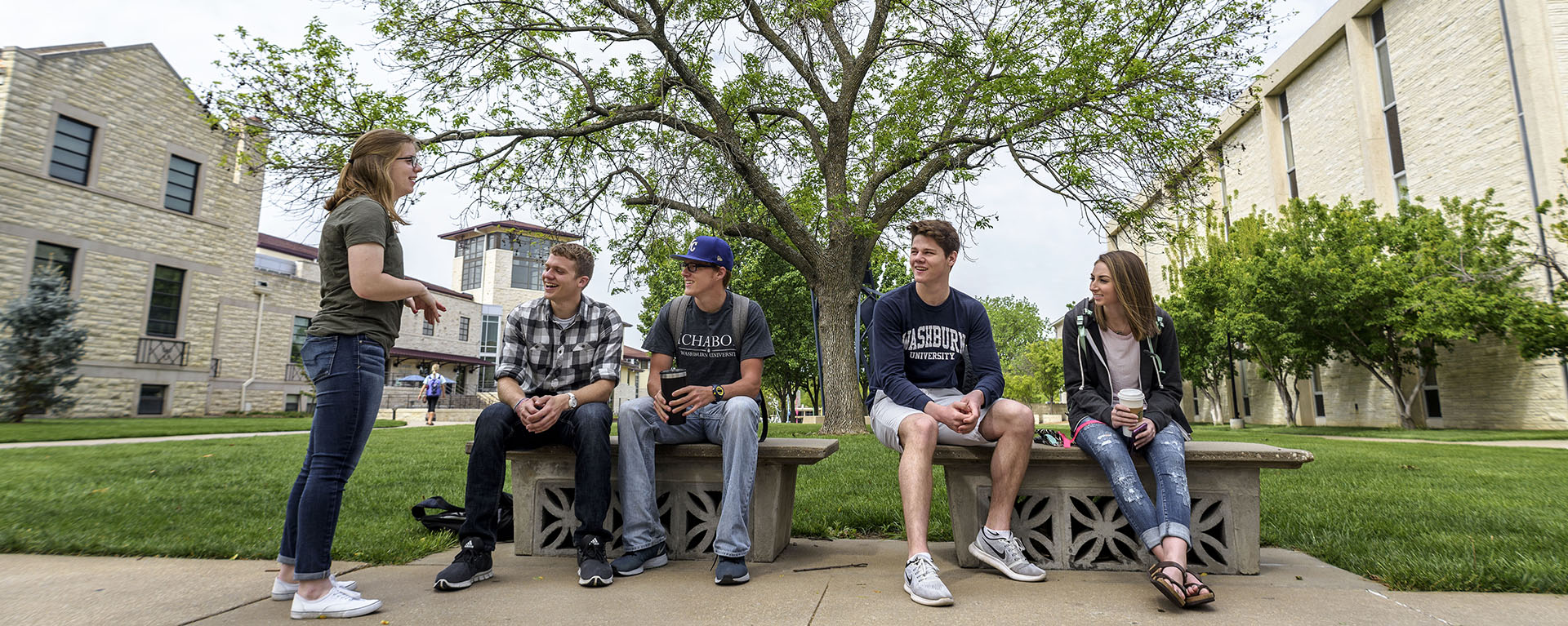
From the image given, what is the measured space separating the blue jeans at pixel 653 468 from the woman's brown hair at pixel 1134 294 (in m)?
1.91

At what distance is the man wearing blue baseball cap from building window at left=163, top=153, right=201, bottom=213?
2381cm

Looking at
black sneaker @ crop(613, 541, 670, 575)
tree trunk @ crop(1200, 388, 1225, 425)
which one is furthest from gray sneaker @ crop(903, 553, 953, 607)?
tree trunk @ crop(1200, 388, 1225, 425)

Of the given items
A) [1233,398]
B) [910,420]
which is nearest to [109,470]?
[910,420]

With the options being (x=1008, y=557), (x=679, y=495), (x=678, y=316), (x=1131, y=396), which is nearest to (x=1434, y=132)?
(x=1131, y=396)

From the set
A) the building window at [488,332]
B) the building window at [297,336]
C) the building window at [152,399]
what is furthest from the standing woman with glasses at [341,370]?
the building window at [488,332]

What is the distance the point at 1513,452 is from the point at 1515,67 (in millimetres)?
13763

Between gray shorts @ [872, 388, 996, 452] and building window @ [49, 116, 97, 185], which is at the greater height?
building window @ [49, 116, 97, 185]

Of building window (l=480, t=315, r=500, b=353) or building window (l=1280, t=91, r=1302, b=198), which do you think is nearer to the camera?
building window (l=1280, t=91, r=1302, b=198)

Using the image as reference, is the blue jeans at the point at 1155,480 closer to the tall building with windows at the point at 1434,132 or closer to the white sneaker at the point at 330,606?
the white sneaker at the point at 330,606

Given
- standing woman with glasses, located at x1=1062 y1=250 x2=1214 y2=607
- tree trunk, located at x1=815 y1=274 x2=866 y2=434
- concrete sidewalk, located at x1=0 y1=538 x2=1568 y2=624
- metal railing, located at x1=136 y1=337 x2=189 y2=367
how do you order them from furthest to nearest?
metal railing, located at x1=136 y1=337 x2=189 y2=367 < tree trunk, located at x1=815 y1=274 x2=866 y2=434 < standing woman with glasses, located at x1=1062 y1=250 x2=1214 y2=607 < concrete sidewalk, located at x1=0 y1=538 x2=1568 y2=624

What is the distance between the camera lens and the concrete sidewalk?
106 inches

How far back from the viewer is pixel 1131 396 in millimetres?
3270

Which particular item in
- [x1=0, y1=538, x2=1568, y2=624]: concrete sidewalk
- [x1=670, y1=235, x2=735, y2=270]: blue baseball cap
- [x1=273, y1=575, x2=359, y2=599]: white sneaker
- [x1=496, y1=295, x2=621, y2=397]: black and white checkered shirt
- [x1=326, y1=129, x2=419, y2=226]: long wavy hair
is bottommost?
[x1=0, y1=538, x2=1568, y2=624]: concrete sidewalk

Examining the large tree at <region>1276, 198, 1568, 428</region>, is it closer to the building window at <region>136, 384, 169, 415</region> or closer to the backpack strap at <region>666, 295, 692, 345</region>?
the backpack strap at <region>666, 295, 692, 345</region>
